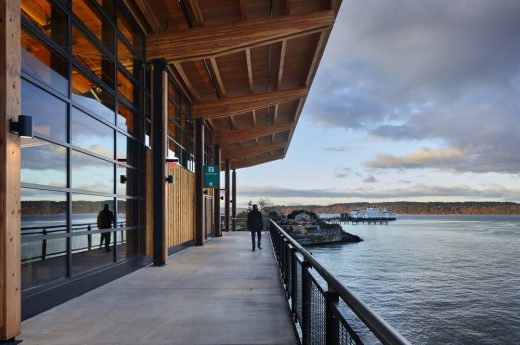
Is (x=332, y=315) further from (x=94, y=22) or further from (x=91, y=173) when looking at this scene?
(x=94, y=22)

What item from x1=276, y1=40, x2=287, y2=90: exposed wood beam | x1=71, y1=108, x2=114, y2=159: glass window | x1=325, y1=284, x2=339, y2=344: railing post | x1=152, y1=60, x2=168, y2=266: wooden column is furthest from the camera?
x1=276, y1=40, x2=287, y2=90: exposed wood beam

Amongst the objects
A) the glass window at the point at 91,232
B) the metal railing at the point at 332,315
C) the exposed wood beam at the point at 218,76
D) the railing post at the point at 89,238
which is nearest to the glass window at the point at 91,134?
the glass window at the point at 91,232

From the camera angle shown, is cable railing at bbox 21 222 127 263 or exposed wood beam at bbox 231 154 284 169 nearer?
cable railing at bbox 21 222 127 263

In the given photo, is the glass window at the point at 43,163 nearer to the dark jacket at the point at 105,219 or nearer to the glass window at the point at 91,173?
the glass window at the point at 91,173

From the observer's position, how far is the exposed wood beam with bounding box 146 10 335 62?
1181 centimetres

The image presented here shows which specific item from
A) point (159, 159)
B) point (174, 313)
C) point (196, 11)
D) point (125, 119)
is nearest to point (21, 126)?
point (174, 313)

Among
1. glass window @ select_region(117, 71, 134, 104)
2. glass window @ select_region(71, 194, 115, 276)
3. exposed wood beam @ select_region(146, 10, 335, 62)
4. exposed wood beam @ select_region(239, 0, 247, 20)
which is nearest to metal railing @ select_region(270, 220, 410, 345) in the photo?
glass window @ select_region(71, 194, 115, 276)

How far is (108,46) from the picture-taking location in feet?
32.3

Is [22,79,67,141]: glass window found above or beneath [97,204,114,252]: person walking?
above

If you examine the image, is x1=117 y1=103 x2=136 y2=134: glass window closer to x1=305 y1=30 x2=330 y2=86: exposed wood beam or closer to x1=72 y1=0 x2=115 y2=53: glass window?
x1=72 y1=0 x2=115 y2=53: glass window

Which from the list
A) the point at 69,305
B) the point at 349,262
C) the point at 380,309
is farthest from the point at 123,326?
the point at 349,262

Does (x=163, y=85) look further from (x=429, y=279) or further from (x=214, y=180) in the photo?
(x=429, y=279)

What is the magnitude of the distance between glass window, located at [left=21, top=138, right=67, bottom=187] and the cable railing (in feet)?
2.14

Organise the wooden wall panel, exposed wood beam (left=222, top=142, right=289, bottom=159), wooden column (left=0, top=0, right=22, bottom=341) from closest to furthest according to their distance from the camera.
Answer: wooden column (left=0, top=0, right=22, bottom=341), the wooden wall panel, exposed wood beam (left=222, top=142, right=289, bottom=159)
